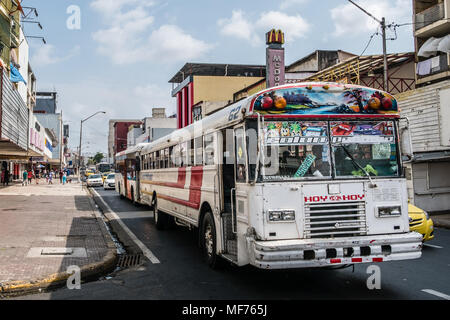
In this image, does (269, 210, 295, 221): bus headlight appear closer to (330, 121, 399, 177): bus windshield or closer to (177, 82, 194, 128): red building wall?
(330, 121, 399, 177): bus windshield

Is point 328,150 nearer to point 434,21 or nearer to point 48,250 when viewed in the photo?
point 48,250

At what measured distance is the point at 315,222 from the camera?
5.99 metres

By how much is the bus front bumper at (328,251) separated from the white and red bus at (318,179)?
0.01 metres

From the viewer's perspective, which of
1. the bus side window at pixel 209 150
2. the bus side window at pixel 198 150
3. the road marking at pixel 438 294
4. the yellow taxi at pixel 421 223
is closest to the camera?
the road marking at pixel 438 294

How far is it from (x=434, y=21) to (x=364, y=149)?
63.0 feet

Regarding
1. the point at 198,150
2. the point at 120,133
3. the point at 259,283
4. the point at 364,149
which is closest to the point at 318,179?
the point at 364,149

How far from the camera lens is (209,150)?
8.27 metres

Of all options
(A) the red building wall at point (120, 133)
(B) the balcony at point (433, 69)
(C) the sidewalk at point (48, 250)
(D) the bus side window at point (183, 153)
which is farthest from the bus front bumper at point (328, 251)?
(A) the red building wall at point (120, 133)

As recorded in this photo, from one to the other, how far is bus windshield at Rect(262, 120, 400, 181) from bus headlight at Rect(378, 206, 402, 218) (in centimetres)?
48

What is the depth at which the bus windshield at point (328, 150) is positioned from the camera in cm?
612

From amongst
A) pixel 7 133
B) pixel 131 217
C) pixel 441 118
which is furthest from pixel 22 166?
pixel 441 118
